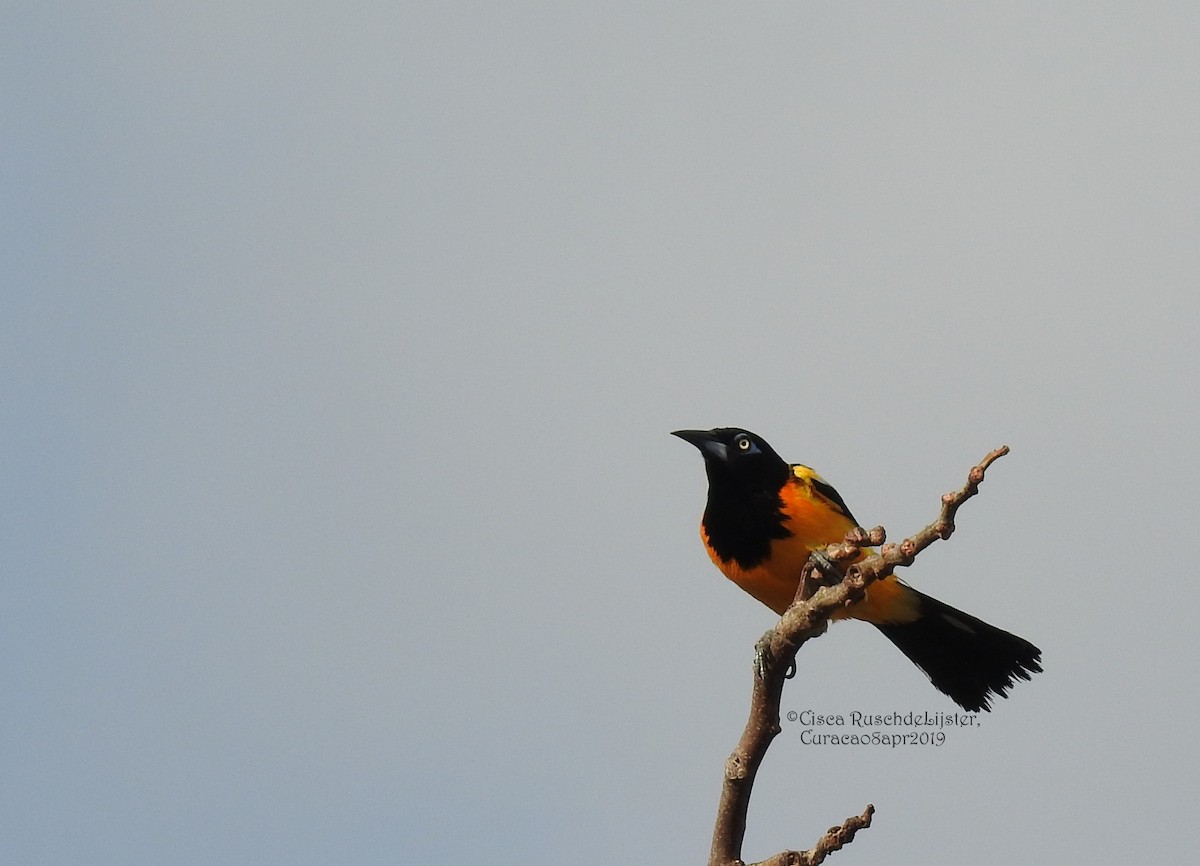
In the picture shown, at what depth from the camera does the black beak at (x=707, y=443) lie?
7.76 metres

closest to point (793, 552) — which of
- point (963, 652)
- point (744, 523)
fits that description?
point (744, 523)

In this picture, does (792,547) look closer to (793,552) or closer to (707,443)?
(793,552)

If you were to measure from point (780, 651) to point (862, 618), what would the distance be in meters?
3.54

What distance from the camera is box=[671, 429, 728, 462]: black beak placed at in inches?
305

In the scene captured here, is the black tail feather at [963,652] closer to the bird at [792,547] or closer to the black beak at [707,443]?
the bird at [792,547]

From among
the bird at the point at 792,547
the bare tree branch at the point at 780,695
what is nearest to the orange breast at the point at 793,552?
the bird at the point at 792,547

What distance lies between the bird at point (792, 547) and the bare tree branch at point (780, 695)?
221 centimetres

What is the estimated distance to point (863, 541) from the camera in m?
5.17

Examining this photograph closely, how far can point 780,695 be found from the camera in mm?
5039

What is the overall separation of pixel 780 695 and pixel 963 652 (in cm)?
324

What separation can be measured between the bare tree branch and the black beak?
244 cm

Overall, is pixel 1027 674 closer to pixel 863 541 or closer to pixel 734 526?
pixel 734 526

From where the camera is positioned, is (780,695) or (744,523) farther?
(744,523)

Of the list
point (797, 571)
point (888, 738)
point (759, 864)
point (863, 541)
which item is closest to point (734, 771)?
point (759, 864)
